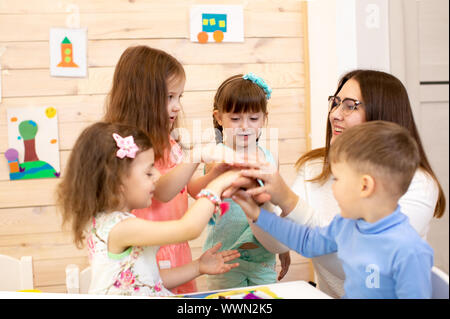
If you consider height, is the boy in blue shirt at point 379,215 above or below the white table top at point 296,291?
above

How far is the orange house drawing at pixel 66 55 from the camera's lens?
193 centimetres

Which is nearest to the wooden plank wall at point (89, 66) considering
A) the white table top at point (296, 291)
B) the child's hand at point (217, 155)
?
the child's hand at point (217, 155)

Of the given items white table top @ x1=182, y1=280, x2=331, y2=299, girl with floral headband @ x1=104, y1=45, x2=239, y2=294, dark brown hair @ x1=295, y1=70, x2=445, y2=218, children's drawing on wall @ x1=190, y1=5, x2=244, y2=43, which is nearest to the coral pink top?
girl with floral headband @ x1=104, y1=45, x2=239, y2=294

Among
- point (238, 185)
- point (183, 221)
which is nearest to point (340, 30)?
point (238, 185)

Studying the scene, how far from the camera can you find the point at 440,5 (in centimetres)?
143

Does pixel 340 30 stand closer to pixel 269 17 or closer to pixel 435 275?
pixel 269 17

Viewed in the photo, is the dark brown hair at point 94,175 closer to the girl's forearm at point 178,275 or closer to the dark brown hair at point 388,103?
the girl's forearm at point 178,275

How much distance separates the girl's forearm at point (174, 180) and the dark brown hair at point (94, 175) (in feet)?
0.32

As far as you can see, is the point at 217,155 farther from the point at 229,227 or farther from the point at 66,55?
the point at 66,55

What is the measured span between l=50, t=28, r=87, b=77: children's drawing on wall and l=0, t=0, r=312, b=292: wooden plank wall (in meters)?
0.03

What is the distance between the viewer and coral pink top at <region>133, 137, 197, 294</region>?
1095 millimetres

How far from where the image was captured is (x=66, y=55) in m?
1.93

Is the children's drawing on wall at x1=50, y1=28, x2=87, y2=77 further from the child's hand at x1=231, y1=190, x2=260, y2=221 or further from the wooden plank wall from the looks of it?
the child's hand at x1=231, y1=190, x2=260, y2=221
